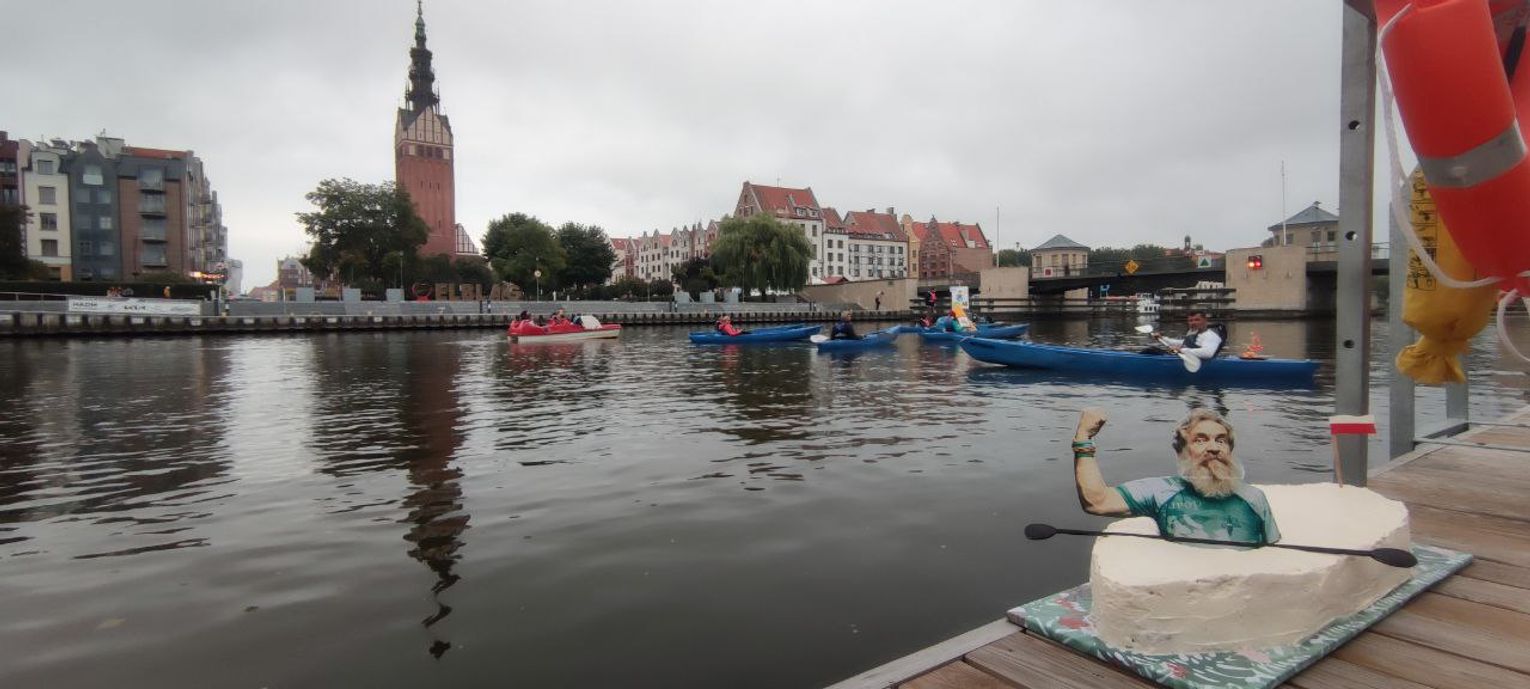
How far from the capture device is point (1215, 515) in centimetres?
339

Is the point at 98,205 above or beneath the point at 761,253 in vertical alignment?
above

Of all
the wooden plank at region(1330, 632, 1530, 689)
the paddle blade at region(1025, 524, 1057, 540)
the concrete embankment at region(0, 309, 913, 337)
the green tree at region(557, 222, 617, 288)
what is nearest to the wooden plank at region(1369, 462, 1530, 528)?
the wooden plank at region(1330, 632, 1530, 689)

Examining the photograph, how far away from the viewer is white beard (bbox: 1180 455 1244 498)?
11.1 ft

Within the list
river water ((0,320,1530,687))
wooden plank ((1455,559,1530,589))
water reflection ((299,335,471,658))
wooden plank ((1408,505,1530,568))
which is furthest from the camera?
water reflection ((299,335,471,658))

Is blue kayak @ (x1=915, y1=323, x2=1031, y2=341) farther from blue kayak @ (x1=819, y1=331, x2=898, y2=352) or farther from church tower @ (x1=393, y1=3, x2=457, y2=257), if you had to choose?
church tower @ (x1=393, y1=3, x2=457, y2=257)

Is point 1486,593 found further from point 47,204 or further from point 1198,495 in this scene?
point 47,204

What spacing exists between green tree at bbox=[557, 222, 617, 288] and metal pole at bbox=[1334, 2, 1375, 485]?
84.9 meters

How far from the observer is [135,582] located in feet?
18.8

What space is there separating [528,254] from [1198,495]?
253ft

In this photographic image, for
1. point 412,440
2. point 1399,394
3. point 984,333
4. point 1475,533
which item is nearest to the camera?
point 1475,533

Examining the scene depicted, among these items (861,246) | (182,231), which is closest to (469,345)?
(182,231)

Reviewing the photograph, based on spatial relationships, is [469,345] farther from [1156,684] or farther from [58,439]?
[1156,684]

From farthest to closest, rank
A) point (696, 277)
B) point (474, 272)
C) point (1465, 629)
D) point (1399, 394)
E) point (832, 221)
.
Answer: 1. point (832, 221)
2. point (474, 272)
3. point (696, 277)
4. point (1399, 394)
5. point (1465, 629)

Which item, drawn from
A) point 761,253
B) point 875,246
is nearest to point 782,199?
point 875,246
